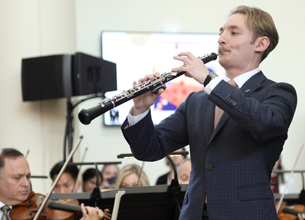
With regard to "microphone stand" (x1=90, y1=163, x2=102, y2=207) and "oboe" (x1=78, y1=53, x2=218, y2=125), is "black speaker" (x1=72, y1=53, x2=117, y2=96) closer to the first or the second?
"microphone stand" (x1=90, y1=163, x2=102, y2=207)

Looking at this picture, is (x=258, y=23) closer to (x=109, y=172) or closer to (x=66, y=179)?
(x=66, y=179)

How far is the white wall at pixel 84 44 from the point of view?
4.17 meters

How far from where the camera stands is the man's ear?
167cm

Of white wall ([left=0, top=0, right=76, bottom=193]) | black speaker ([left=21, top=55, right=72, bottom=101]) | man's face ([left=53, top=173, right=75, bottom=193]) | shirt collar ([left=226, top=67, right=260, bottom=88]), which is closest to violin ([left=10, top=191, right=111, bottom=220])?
man's face ([left=53, top=173, right=75, bottom=193])

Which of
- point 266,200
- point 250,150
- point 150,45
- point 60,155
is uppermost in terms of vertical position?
point 150,45

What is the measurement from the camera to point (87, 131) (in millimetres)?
5242

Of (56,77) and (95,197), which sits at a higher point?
(56,77)

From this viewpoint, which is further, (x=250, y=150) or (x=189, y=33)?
(x=189, y=33)

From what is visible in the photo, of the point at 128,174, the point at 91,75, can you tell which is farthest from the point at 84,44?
the point at 128,174

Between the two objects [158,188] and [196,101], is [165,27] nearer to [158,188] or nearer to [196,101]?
[158,188]

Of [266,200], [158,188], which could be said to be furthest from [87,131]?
[266,200]

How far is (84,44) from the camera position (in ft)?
17.4

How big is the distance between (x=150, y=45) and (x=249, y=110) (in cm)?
408

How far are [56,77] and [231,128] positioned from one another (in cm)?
304
